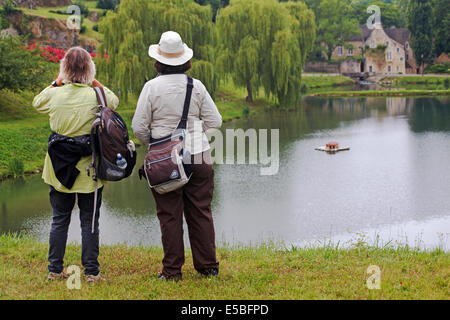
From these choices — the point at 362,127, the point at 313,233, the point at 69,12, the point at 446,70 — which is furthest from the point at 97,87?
the point at 446,70

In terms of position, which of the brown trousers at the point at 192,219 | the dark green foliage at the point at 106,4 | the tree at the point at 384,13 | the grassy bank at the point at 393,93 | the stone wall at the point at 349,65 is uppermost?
the dark green foliage at the point at 106,4

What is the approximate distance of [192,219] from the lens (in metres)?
4.61

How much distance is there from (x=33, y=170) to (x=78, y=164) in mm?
12524

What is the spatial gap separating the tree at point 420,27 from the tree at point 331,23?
7056mm

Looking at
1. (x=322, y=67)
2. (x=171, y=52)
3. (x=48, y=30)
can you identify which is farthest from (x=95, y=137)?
(x=322, y=67)

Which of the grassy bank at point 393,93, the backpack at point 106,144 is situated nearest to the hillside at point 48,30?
the grassy bank at point 393,93

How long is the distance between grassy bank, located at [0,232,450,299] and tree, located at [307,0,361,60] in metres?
61.6

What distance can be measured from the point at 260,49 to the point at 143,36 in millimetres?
8662

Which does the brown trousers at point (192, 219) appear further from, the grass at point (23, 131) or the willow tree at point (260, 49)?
the willow tree at point (260, 49)

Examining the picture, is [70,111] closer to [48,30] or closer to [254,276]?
[254,276]

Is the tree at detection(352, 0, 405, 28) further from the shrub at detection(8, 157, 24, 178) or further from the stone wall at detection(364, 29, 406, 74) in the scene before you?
the shrub at detection(8, 157, 24, 178)

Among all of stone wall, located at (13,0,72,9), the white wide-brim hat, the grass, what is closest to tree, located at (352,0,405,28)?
stone wall, located at (13,0,72,9)

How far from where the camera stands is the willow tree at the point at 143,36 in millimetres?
23453

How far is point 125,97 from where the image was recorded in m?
24.0
